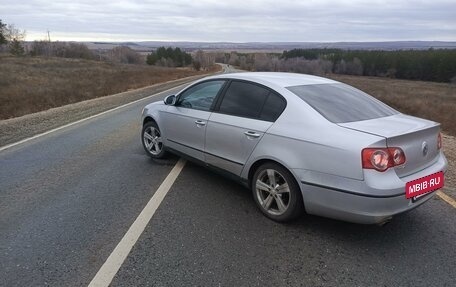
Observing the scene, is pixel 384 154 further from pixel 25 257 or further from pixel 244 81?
pixel 25 257

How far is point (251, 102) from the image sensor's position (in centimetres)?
489

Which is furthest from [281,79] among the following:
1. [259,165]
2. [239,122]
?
[259,165]

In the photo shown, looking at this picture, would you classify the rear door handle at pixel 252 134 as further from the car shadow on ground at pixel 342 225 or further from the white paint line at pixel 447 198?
the white paint line at pixel 447 198

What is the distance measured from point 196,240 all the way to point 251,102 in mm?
1758

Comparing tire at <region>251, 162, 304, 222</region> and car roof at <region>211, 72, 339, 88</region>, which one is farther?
car roof at <region>211, 72, 339, 88</region>

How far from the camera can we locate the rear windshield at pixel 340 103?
4.33 metres

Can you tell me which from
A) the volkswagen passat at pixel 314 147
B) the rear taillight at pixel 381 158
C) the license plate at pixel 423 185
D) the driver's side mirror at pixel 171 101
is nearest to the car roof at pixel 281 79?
the volkswagen passat at pixel 314 147

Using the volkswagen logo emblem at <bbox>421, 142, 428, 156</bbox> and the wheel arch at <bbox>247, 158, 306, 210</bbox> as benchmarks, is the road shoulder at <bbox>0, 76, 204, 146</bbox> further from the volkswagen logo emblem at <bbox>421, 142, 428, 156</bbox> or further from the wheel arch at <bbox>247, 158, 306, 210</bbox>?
the volkswagen logo emblem at <bbox>421, 142, 428, 156</bbox>

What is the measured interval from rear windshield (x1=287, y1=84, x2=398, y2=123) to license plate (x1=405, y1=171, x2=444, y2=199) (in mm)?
821

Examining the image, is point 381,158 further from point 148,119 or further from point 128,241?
point 148,119

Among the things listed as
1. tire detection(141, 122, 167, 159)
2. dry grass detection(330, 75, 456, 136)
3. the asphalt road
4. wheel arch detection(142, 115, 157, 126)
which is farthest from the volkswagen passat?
dry grass detection(330, 75, 456, 136)

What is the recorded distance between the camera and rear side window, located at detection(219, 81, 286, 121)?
4.58 m

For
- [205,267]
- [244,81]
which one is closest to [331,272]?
Answer: [205,267]

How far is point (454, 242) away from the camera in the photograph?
13.2 ft
